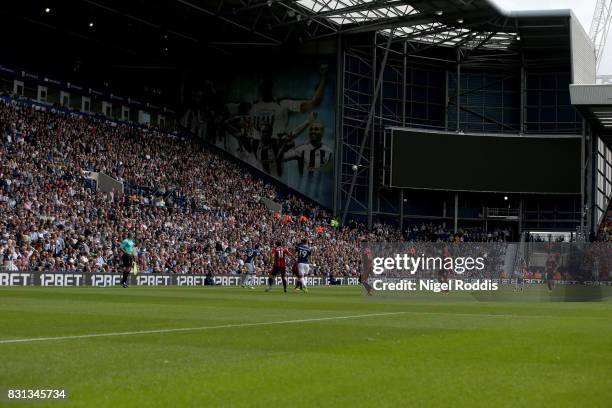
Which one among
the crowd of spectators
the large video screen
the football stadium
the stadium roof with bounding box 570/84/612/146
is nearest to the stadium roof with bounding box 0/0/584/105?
the football stadium

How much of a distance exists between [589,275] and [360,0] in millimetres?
31432

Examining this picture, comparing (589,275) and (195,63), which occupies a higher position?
(195,63)

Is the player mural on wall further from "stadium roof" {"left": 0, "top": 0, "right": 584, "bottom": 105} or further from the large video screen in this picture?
the large video screen

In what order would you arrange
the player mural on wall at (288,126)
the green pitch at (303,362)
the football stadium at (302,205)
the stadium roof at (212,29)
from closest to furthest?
the green pitch at (303,362) → the football stadium at (302,205) → the stadium roof at (212,29) → the player mural on wall at (288,126)

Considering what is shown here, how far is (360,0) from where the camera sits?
6419cm

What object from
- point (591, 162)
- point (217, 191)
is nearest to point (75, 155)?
point (217, 191)

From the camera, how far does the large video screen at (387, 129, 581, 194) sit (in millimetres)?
77750

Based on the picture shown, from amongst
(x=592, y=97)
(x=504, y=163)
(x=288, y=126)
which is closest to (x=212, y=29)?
(x=288, y=126)

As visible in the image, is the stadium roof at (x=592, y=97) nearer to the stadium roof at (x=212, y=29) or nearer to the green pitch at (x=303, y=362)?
the stadium roof at (x=212, y=29)

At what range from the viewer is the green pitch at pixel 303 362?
6883 mm

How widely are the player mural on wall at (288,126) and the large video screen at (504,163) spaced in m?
9.16

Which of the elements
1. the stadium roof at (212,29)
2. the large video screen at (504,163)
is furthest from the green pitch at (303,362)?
the large video screen at (504,163)

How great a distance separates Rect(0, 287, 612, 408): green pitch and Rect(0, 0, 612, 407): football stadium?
6cm

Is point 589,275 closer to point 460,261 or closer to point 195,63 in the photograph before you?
point 460,261
